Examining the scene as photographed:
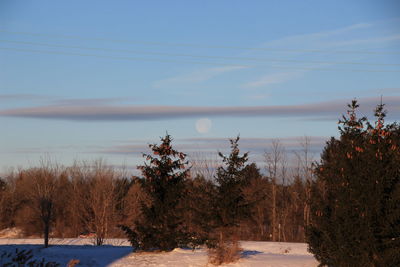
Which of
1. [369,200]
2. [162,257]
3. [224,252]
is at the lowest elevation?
[162,257]

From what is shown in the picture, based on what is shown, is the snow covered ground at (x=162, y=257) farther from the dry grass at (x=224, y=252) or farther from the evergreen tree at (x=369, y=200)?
the evergreen tree at (x=369, y=200)

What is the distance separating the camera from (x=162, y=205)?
907 inches

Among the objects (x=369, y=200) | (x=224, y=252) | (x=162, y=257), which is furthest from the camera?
(x=162, y=257)

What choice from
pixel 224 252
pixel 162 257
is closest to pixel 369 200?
pixel 224 252

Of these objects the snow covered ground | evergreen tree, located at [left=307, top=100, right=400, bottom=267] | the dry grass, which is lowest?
the snow covered ground

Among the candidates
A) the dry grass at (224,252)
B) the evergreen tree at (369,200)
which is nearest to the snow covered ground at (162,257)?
the dry grass at (224,252)

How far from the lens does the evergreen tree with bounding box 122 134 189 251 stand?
2261cm

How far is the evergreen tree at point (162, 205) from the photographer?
22609mm

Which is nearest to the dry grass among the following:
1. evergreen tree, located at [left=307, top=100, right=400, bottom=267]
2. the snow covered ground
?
the snow covered ground

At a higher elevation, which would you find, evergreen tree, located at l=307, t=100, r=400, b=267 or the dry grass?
evergreen tree, located at l=307, t=100, r=400, b=267

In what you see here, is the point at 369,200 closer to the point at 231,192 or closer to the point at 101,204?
the point at 231,192

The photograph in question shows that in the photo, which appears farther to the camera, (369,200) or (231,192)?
(231,192)

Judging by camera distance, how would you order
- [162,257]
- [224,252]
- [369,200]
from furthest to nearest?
[162,257]
[224,252]
[369,200]

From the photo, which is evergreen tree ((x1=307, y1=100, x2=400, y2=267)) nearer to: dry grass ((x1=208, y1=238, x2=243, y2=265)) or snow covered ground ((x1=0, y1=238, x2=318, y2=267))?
snow covered ground ((x1=0, y1=238, x2=318, y2=267))
